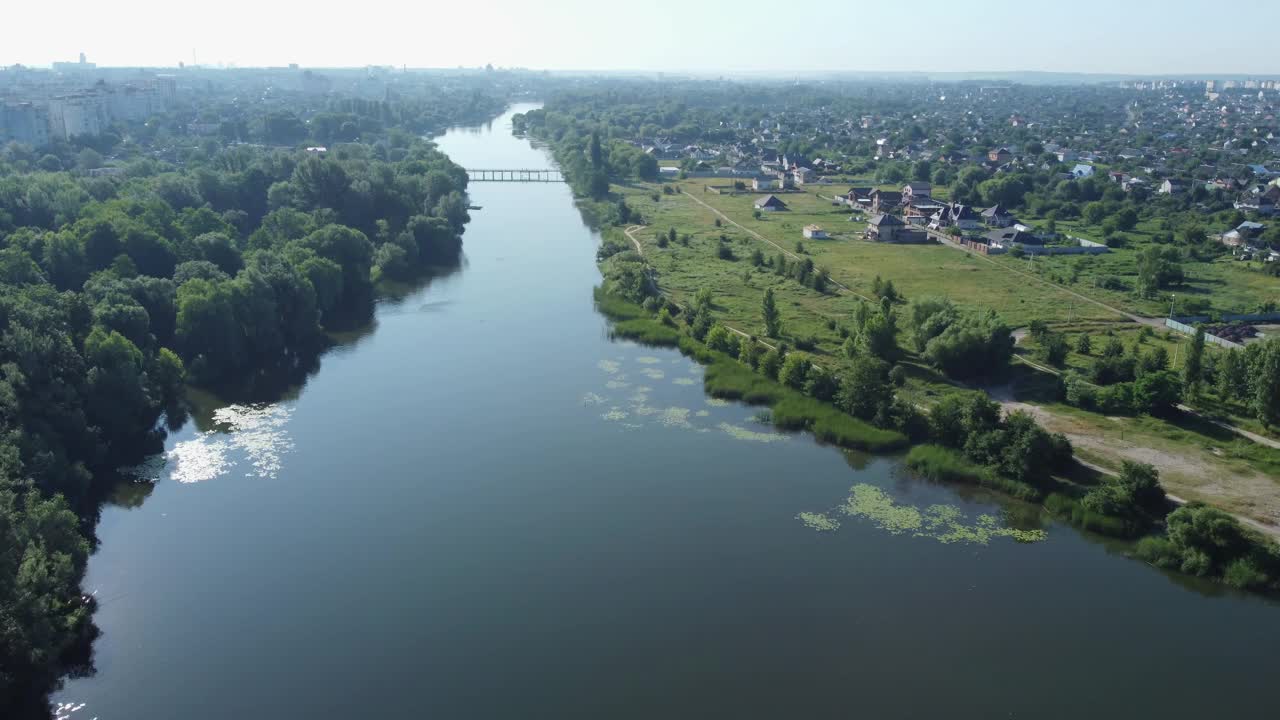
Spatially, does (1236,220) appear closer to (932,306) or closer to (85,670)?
(932,306)

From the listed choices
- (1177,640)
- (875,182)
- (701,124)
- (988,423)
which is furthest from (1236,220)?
(701,124)

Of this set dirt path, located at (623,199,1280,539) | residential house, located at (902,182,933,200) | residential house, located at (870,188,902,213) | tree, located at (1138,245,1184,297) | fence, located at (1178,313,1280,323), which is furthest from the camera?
residential house, located at (902,182,933,200)

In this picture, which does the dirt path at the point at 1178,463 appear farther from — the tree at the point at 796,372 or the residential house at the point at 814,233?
the residential house at the point at 814,233

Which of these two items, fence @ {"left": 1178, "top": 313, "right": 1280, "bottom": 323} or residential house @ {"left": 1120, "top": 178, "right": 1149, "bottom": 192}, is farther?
residential house @ {"left": 1120, "top": 178, "right": 1149, "bottom": 192}

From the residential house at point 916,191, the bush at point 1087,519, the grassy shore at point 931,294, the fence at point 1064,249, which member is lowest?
the bush at point 1087,519

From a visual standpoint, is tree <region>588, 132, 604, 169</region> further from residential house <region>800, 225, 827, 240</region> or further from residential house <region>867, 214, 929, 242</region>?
residential house <region>867, 214, 929, 242</region>

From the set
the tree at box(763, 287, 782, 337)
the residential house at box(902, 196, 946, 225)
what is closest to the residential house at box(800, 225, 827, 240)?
the residential house at box(902, 196, 946, 225)

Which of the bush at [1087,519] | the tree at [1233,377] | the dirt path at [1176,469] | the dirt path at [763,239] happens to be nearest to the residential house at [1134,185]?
the dirt path at [763,239]
